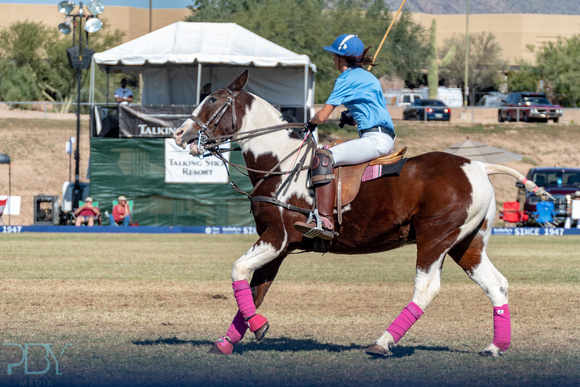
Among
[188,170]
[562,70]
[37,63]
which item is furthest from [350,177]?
[562,70]

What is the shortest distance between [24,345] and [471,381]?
402 cm

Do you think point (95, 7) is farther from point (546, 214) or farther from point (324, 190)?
point (324, 190)

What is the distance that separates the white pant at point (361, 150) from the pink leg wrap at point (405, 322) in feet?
4.61

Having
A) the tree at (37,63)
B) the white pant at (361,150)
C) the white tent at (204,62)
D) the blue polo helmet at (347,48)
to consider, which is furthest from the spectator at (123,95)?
the tree at (37,63)

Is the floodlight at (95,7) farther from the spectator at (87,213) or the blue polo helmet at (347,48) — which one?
the blue polo helmet at (347,48)

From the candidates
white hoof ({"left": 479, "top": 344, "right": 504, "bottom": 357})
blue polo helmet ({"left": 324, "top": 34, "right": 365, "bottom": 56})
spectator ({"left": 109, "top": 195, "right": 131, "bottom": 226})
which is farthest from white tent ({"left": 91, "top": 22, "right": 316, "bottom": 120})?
white hoof ({"left": 479, "top": 344, "right": 504, "bottom": 357})

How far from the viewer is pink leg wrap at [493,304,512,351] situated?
7.56 m

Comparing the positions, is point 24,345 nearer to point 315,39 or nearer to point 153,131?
point 153,131

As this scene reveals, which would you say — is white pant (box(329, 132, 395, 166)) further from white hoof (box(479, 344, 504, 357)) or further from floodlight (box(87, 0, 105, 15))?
floodlight (box(87, 0, 105, 15))

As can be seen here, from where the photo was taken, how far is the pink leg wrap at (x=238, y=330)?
7488mm

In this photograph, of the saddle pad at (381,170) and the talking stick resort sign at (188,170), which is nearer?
the saddle pad at (381,170)

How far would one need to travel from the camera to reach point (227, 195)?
1083 inches

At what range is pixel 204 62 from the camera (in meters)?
27.3

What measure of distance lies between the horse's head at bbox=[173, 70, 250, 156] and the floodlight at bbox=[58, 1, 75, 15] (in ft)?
69.1
